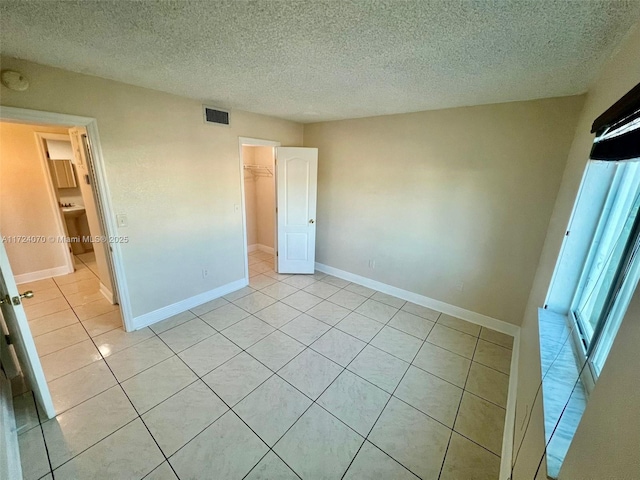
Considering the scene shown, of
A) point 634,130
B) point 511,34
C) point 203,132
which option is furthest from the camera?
point 203,132

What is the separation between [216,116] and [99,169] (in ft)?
4.20

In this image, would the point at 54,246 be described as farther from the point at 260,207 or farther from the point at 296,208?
the point at 296,208

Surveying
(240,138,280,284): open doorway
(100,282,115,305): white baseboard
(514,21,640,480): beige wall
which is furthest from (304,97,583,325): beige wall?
(100,282,115,305): white baseboard

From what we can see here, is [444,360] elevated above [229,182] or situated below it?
below

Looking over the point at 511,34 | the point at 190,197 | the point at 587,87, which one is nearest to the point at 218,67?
the point at 190,197

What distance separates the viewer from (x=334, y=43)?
4.45 ft

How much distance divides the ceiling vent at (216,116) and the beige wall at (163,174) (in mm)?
66

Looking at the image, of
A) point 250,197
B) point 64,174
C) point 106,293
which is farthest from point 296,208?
point 64,174

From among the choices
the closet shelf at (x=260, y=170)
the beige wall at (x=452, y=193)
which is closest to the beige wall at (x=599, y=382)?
the beige wall at (x=452, y=193)

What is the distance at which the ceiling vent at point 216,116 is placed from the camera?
274cm

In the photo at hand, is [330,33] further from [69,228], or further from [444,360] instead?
[69,228]

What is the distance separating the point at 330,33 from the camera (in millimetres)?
1257

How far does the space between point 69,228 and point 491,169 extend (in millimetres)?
6594

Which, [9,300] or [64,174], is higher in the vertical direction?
[64,174]
